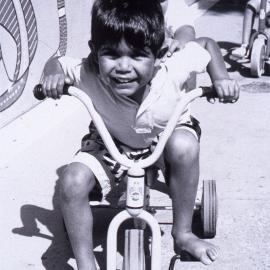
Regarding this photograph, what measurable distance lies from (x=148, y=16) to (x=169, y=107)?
382mm

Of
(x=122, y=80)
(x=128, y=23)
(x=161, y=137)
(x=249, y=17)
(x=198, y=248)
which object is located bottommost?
(x=249, y=17)

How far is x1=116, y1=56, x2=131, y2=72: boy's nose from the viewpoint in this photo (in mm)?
2033

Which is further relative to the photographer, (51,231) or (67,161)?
(67,161)

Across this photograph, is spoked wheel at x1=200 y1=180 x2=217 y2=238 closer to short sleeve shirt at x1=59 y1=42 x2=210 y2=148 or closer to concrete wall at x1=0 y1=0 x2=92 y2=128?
short sleeve shirt at x1=59 y1=42 x2=210 y2=148

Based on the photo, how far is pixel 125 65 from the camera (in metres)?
2.04

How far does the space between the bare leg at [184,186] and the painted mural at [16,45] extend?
6.03 ft

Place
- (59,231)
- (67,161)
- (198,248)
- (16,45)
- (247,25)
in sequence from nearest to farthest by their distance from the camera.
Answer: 1. (198,248)
2. (59,231)
3. (67,161)
4. (16,45)
5. (247,25)

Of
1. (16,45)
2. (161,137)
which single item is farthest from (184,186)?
(16,45)

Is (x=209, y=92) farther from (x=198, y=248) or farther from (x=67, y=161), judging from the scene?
(x=67, y=161)

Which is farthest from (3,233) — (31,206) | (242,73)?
(242,73)

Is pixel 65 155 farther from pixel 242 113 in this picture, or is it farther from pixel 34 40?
pixel 242 113

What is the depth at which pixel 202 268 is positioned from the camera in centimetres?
259

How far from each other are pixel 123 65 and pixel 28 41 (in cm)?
223

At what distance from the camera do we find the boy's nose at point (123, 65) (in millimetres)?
2033
